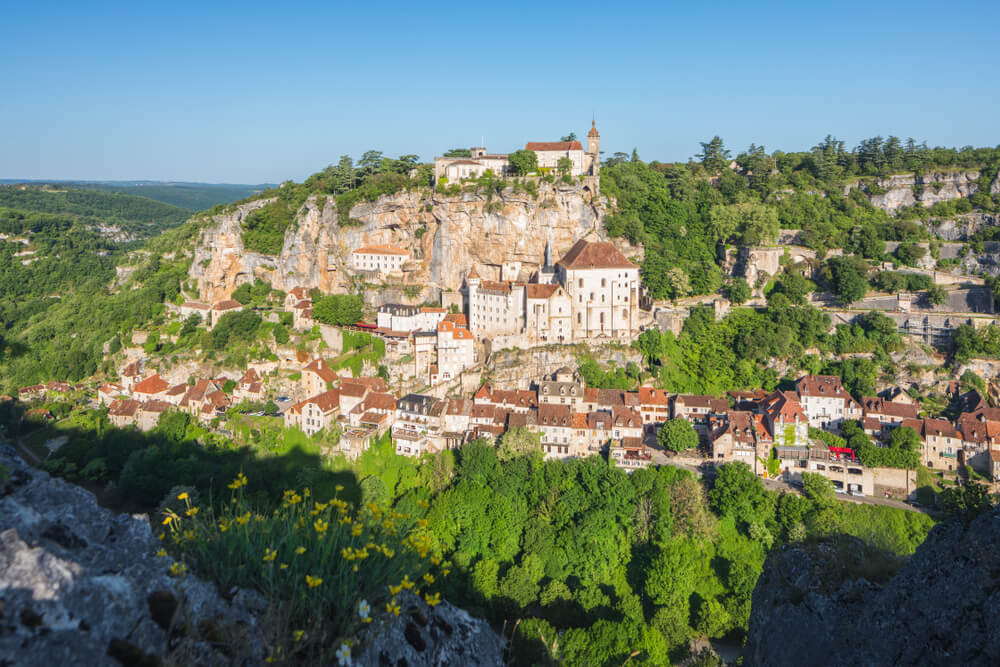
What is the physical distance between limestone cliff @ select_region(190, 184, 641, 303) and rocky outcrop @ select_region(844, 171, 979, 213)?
25208mm

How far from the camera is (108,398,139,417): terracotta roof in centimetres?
3503

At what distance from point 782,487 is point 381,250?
29080 mm

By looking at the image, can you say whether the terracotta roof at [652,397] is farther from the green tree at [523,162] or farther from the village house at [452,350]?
the green tree at [523,162]

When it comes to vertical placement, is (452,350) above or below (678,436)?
above

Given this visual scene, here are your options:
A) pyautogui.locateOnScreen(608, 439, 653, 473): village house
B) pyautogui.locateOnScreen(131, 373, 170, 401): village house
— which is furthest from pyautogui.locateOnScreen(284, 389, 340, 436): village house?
pyautogui.locateOnScreen(608, 439, 653, 473): village house

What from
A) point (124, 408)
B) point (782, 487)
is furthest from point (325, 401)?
point (782, 487)

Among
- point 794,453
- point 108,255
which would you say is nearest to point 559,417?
point 794,453

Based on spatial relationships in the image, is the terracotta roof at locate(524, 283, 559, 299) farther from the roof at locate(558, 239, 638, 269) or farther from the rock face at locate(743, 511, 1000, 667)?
the rock face at locate(743, 511, 1000, 667)

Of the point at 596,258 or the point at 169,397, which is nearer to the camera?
the point at 169,397

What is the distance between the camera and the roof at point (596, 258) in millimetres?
36938

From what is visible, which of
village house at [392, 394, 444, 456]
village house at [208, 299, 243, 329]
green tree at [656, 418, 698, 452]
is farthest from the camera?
village house at [208, 299, 243, 329]

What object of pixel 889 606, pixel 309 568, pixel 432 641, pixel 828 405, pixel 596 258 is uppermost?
pixel 596 258

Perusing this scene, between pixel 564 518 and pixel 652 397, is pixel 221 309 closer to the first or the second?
pixel 564 518

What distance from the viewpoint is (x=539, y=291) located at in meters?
35.8
